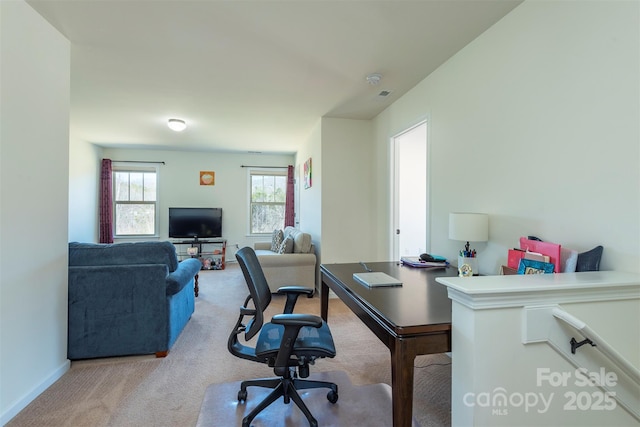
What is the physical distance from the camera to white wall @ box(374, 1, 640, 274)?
1348mm

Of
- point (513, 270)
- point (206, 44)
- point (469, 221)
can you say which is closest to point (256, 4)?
point (206, 44)

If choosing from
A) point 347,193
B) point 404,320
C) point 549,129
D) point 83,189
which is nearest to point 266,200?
point 347,193

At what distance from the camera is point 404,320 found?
46.3 inches

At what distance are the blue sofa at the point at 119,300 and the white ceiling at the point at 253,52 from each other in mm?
1618

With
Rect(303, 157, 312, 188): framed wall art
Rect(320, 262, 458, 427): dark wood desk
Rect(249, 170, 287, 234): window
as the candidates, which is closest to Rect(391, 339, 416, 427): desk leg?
Rect(320, 262, 458, 427): dark wood desk

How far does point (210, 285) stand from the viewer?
15.1ft

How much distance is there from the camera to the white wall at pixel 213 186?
6.20 meters

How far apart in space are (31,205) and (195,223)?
4379 mm

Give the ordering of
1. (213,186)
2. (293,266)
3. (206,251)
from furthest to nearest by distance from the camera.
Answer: (213,186) < (206,251) < (293,266)

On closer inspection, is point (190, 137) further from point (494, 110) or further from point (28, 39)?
point (494, 110)

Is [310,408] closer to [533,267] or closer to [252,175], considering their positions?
[533,267]

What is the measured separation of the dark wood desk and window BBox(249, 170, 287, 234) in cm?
502

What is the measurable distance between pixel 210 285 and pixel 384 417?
11.9 ft

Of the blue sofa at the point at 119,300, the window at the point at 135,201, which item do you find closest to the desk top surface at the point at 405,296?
the blue sofa at the point at 119,300
